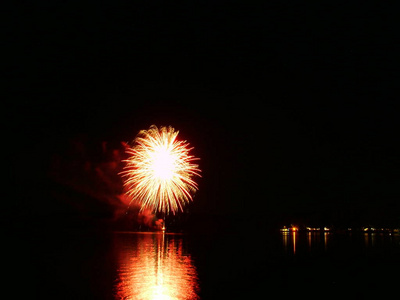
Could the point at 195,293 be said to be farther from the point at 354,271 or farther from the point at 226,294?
the point at 354,271

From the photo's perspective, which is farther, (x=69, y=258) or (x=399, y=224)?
(x=399, y=224)

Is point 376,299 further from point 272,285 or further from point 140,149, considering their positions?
point 140,149

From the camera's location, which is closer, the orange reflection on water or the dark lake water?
the orange reflection on water

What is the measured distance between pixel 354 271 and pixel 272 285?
9.89m

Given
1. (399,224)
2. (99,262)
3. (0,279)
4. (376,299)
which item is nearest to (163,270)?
(99,262)

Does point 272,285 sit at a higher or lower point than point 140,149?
lower

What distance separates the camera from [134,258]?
2659 centimetres

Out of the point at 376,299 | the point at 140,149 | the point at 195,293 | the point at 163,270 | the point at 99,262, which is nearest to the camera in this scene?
the point at 195,293

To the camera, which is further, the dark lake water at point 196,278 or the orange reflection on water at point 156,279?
the dark lake water at point 196,278

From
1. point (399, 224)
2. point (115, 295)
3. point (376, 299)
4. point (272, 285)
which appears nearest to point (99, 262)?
point (115, 295)

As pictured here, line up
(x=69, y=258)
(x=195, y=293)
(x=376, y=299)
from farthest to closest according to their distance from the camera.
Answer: (x=69, y=258)
(x=376, y=299)
(x=195, y=293)

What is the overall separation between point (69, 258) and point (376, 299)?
20.7m

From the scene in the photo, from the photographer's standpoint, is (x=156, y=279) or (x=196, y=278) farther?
(x=196, y=278)

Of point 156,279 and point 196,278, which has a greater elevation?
point 156,279
